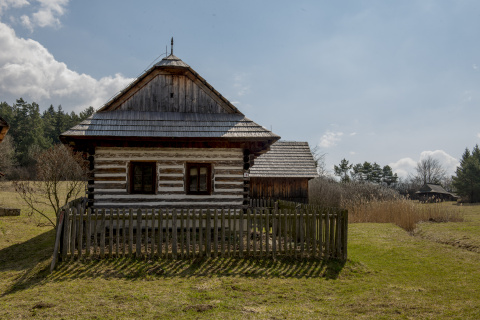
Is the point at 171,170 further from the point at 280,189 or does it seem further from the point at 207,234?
the point at 280,189

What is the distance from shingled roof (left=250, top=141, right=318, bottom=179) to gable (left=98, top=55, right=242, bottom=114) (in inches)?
323

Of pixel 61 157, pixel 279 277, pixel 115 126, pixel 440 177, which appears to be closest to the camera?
pixel 279 277

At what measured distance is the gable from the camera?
583 inches

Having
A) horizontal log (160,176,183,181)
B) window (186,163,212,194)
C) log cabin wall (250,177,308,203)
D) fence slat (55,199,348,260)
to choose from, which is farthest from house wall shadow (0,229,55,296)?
log cabin wall (250,177,308,203)

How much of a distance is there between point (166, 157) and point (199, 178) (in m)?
1.45

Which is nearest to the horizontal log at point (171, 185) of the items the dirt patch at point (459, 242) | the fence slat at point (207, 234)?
the fence slat at point (207, 234)

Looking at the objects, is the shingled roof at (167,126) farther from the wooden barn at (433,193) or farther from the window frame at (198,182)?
the wooden barn at (433,193)

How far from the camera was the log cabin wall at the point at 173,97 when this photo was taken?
584 inches

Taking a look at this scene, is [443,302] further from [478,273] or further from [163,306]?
[163,306]

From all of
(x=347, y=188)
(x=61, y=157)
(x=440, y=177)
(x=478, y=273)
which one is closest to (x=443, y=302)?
(x=478, y=273)

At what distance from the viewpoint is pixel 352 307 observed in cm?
612

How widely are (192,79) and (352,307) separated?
1151cm

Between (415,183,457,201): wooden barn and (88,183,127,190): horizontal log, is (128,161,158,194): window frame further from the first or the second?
(415,183,457,201): wooden barn

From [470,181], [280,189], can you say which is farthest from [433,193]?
[280,189]
